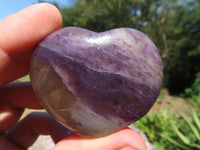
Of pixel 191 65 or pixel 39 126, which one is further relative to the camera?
pixel 191 65

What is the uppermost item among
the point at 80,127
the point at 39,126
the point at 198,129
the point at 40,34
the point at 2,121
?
the point at 40,34

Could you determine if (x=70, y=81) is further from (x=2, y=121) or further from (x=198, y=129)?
(x=198, y=129)

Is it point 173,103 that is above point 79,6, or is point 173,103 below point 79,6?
below

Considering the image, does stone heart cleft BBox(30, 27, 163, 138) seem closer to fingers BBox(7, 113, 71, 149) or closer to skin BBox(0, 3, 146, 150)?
skin BBox(0, 3, 146, 150)

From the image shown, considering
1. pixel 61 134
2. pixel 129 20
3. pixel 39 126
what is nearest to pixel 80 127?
pixel 61 134

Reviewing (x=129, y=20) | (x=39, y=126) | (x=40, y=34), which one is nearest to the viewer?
(x=40, y=34)

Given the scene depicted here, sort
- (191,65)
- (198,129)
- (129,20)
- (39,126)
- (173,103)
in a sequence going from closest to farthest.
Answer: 1. (39,126)
2. (198,129)
3. (173,103)
4. (129,20)
5. (191,65)

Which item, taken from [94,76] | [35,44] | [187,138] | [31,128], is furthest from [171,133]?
[35,44]
